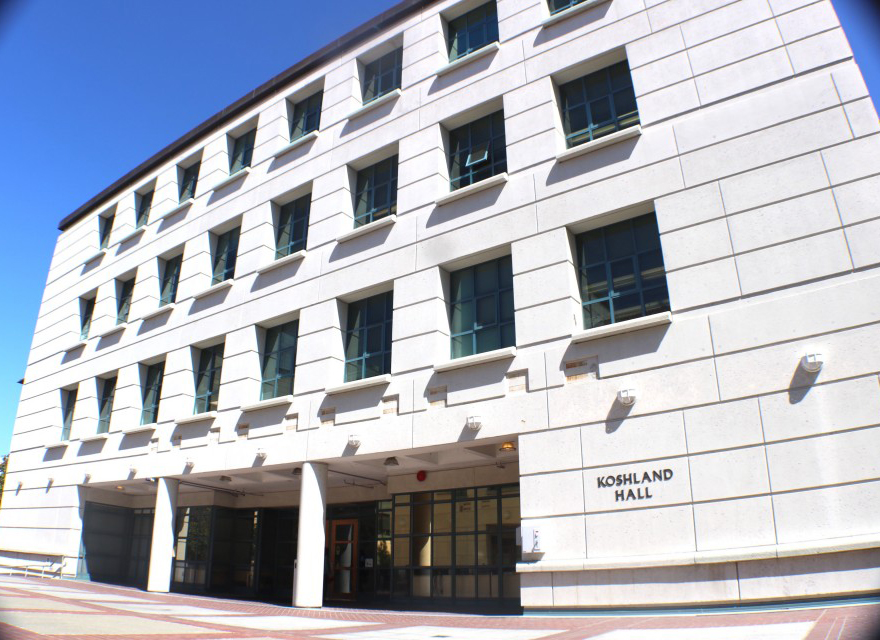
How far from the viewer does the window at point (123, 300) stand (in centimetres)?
2856

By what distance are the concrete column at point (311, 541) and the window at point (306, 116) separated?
40.1 ft

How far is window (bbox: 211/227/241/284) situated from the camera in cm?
2398

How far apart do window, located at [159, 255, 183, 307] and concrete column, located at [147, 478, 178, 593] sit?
7769 millimetres

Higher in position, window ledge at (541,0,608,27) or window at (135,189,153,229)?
window at (135,189,153,229)

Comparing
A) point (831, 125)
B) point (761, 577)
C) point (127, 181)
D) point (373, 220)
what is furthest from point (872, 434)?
point (127, 181)

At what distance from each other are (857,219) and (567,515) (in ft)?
25.4

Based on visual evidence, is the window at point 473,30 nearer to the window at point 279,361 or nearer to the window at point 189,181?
the window at point 279,361

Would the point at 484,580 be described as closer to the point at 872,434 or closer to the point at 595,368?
the point at 595,368

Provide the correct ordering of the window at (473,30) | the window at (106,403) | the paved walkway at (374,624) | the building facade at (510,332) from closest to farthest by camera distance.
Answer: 1. the paved walkway at (374,624)
2. the building facade at (510,332)
3. the window at (473,30)
4. the window at (106,403)

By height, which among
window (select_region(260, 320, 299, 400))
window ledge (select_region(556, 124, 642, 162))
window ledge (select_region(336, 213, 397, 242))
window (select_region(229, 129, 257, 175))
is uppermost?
window (select_region(229, 129, 257, 175))

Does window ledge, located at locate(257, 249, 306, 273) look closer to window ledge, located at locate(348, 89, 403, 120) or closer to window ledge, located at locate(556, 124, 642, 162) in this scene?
window ledge, located at locate(348, 89, 403, 120)

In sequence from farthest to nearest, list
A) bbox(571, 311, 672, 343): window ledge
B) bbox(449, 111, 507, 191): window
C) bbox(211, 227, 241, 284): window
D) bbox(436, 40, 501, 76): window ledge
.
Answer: bbox(211, 227, 241, 284): window < bbox(436, 40, 501, 76): window ledge < bbox(449, 111, 507, 191): window < bbox(571, 311, 672, 343): window ledge

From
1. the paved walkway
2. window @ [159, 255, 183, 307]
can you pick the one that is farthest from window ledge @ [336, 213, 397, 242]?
the paved walkway

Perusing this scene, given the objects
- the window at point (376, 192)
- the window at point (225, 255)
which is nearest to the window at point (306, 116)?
the window at point (376, 192)
